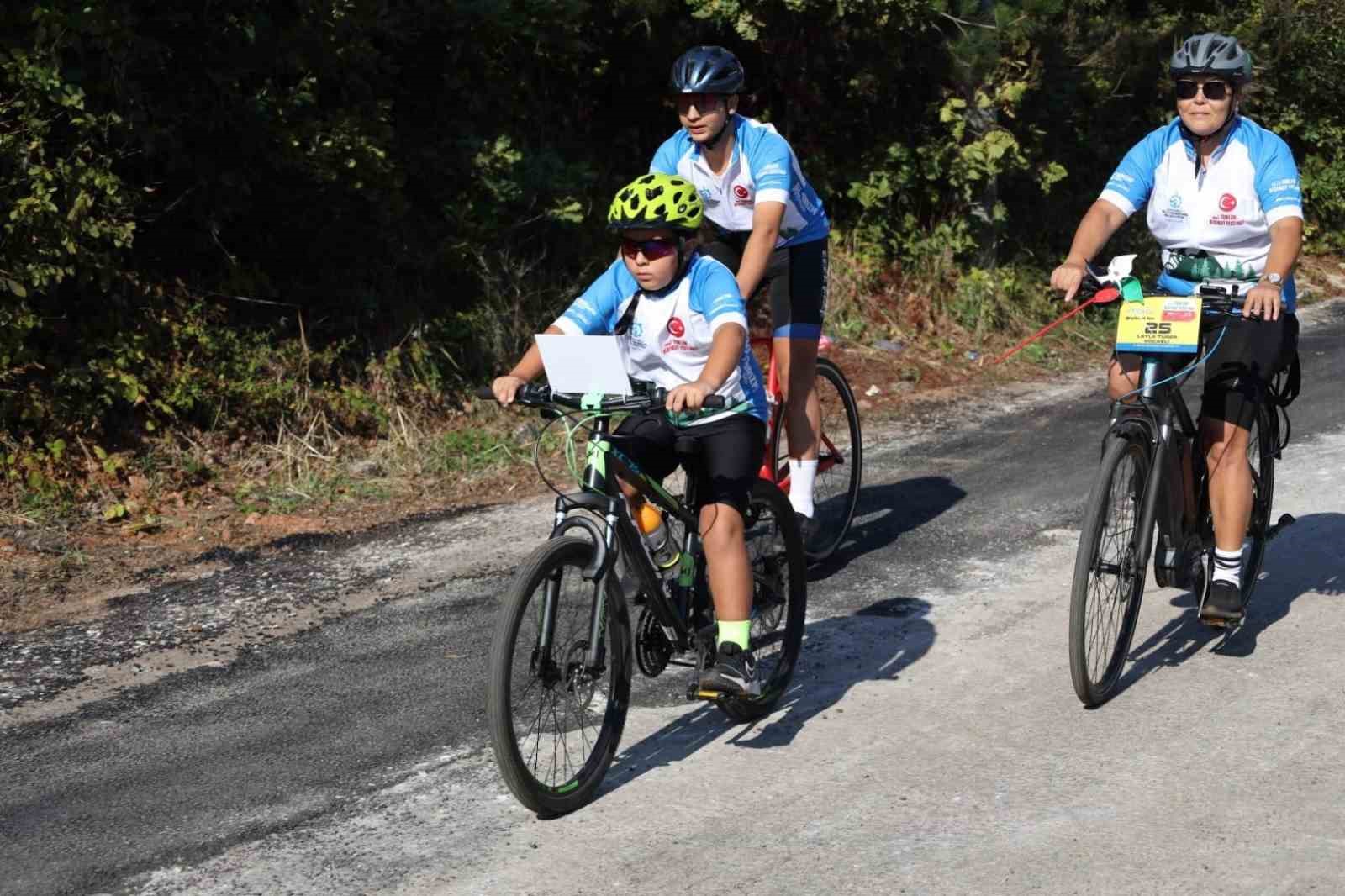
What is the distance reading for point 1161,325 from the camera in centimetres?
557

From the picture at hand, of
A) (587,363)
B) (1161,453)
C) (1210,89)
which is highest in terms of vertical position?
(1210,89)

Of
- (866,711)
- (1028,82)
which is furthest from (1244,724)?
(1028,82)

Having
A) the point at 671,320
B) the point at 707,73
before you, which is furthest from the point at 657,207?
the point at 707,73

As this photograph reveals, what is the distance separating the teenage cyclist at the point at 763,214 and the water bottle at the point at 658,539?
1.47 meters

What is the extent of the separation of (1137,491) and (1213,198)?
1158 mm

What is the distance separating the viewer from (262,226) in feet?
32.6

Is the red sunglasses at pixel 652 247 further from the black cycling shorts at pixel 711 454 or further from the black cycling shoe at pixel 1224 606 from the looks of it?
the black cycling shoe at pixel 1224 606

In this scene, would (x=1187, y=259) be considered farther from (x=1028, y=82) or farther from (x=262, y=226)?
(x=1028, y=82)

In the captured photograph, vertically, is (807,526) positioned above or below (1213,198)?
below

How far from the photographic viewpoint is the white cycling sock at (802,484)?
23.5 feet

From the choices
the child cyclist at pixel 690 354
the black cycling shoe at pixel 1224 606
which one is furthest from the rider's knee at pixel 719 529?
the black cycling shoe at pixel 1224 606

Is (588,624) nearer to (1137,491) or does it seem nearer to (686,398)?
(686,398)

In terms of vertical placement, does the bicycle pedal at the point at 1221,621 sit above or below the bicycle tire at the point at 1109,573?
below

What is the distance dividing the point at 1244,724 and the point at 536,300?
676 cm
